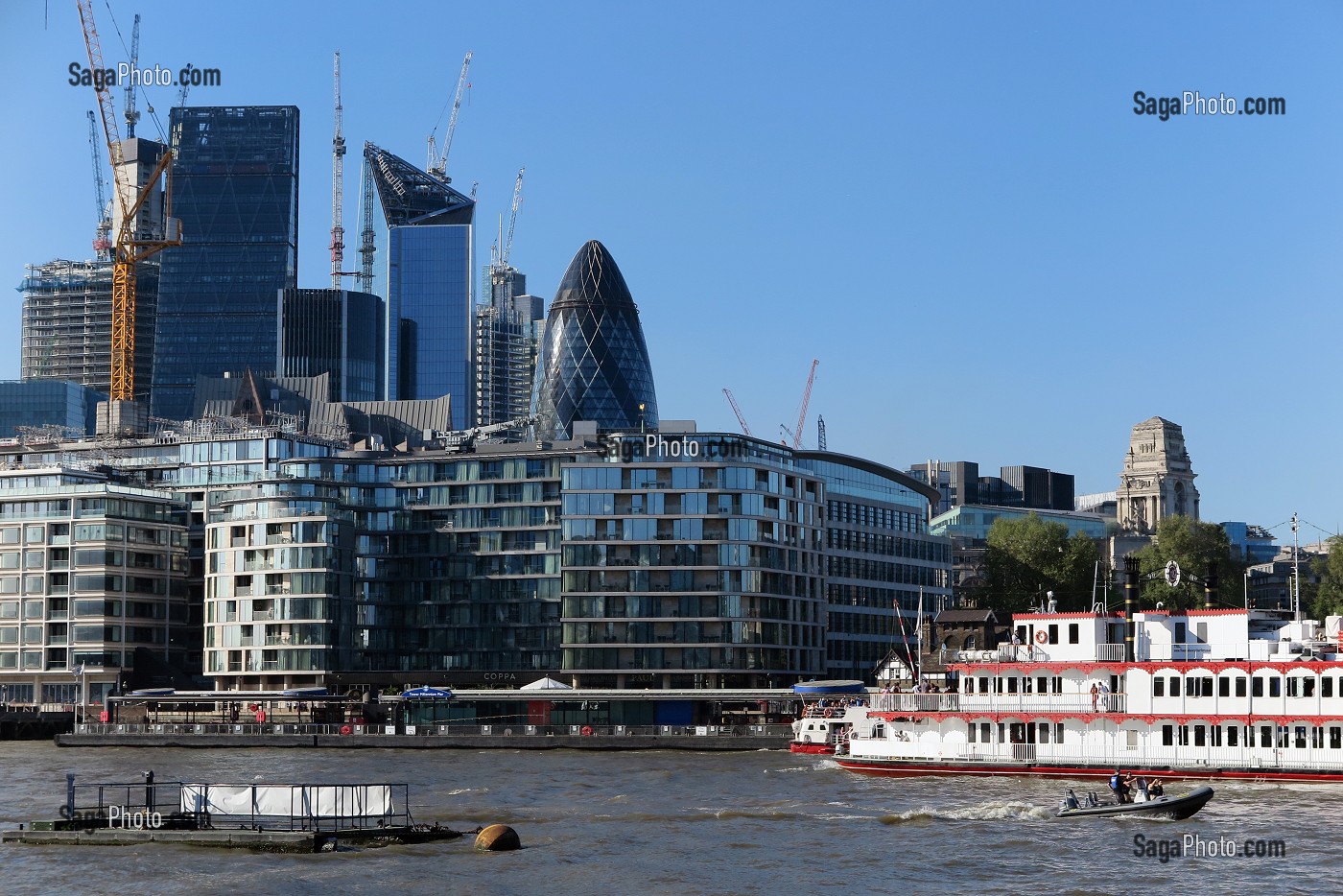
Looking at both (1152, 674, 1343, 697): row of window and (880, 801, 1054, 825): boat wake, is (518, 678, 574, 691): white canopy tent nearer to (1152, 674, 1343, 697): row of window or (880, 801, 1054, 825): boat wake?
(1152, 674, 1343, 697): row of window

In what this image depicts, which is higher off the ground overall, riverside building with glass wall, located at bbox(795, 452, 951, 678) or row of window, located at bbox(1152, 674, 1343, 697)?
riverside building with glass wall, located at bbox(795, 452, 951, 678)

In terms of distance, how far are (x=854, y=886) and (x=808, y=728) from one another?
60.8 m

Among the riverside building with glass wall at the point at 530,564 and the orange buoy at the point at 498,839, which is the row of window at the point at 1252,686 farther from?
the riverside building with glass wall at the point at 530,564

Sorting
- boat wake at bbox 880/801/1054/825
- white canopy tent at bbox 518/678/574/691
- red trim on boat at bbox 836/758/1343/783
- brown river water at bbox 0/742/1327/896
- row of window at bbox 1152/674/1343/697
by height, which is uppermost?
row of window at bbox 1152/674/1343/697

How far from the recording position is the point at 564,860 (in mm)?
68125

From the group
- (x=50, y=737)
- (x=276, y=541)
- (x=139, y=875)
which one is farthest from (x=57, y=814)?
(x=276, y=541)

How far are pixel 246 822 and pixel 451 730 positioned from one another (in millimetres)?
68980

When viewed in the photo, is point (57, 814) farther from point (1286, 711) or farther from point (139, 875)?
point (1286, 711)

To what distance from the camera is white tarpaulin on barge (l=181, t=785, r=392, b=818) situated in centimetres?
7125

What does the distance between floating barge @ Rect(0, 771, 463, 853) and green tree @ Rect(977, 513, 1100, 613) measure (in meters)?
125

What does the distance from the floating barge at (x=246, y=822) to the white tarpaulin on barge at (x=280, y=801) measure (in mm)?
37

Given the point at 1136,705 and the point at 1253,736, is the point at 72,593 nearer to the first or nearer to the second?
the point at 1136,705

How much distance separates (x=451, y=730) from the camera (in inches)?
5502

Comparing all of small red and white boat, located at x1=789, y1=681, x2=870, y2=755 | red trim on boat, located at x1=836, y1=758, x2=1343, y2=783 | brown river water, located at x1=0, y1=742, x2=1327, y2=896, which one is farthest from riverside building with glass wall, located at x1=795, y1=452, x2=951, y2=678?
brown river water, located at x1=0, y1=742, x2=1327, y2=896
